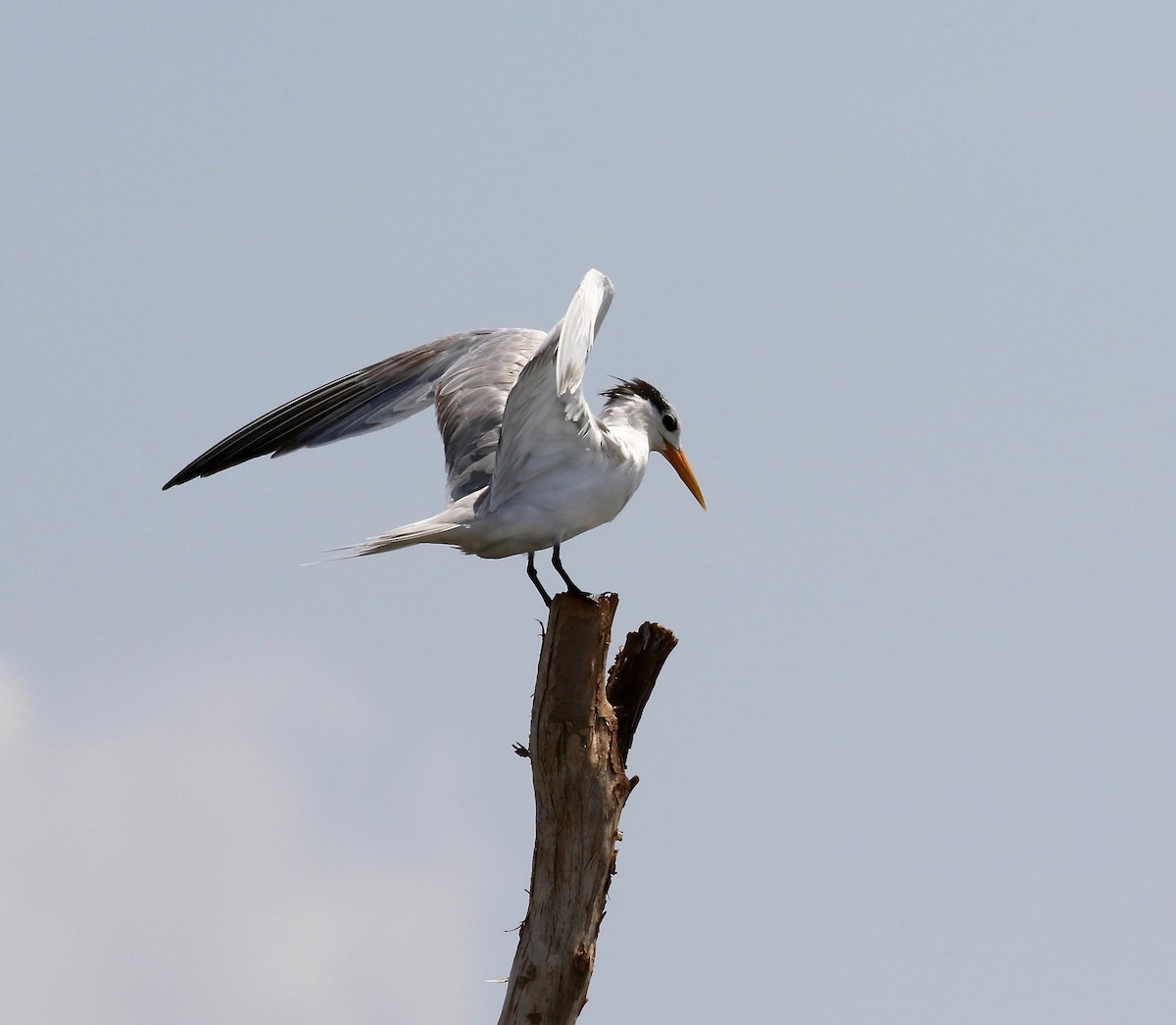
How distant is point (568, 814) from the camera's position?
7941 mm

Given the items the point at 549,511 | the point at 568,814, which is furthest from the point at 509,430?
the point at 568,814

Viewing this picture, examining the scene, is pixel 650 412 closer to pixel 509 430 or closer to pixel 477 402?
pixel 477 402

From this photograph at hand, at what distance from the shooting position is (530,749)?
318 inches

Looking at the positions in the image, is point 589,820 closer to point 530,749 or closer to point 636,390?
point 530,749

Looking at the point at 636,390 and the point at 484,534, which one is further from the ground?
the point at 636,390

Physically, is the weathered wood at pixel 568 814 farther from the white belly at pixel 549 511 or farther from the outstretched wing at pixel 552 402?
the outstretched wing at pixel 552 402

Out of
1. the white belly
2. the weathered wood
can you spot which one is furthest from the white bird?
the weathered wood

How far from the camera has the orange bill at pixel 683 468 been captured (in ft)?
31.6

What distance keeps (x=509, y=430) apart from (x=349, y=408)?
2696mm

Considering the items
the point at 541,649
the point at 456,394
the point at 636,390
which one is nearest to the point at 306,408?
the point at 456,394

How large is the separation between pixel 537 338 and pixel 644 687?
3061mm

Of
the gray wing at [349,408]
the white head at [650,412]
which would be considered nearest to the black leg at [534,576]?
the white head at [650,412]

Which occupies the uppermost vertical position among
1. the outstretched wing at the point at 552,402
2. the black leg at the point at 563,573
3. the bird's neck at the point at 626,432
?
the bird's neck at the point at 626,432

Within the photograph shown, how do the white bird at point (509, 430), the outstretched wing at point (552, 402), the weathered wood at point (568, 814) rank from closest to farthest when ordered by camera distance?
the outstretched wing at point (552, 402) < the white bird at point (509, 430) < the weathered wood at point (568, 814)
